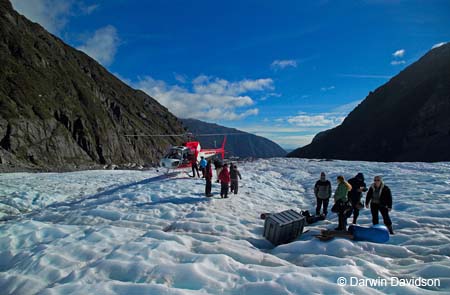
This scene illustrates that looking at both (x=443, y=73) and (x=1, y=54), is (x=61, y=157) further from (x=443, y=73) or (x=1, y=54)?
(x=443, y=73)

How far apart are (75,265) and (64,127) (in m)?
56.9

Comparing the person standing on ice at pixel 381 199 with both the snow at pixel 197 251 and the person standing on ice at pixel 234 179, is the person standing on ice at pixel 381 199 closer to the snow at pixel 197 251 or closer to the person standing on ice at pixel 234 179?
the snow at pixel 197 251

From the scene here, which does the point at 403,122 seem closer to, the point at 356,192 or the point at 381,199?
the point at 356,192

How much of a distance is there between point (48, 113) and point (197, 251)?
186 ft

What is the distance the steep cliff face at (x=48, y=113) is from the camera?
1741 inches

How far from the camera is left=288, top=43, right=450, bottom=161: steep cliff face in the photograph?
72.8 metres


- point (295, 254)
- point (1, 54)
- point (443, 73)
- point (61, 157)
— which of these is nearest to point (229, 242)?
point (295, 254)

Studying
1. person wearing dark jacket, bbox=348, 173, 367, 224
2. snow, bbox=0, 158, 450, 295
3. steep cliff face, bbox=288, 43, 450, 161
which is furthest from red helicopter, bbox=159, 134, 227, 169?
steep cliff face, bbox=288, 43, 450, 161

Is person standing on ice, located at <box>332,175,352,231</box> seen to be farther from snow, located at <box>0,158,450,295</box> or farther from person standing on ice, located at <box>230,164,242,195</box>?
person standing on ice, located at <box>230,164,242,195</box>

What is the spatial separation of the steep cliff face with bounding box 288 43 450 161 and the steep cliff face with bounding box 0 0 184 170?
7254 centimetres

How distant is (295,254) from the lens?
24.0 ft

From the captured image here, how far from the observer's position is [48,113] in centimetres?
5228

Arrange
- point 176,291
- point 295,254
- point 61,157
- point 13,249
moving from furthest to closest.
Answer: point 61,157, point 13,249, point 295,254, point 176,291

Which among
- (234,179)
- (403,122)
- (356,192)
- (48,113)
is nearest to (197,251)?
(356,192)
